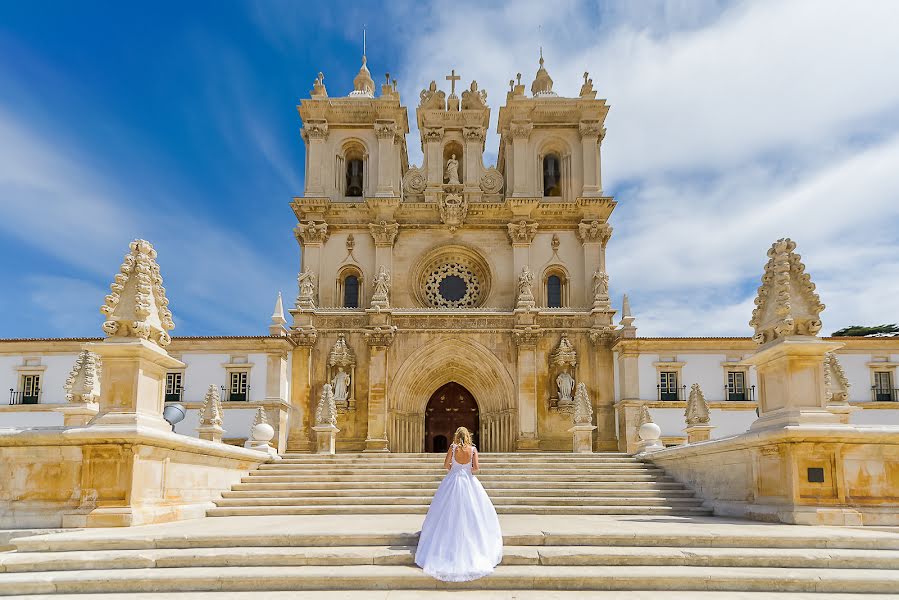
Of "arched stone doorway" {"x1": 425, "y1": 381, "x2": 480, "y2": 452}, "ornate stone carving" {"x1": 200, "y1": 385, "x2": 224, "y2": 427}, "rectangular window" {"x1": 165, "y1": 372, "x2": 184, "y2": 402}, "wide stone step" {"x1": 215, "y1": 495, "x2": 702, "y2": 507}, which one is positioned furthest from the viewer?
"arched stone doorway" {"x1": 425, "y1": 381, "x2": 480, "y2": 452}

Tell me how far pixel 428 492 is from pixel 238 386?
1713cm

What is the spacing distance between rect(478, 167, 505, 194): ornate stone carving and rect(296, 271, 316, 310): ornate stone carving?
8708 mm

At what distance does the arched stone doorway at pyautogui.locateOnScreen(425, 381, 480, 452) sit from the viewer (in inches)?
1224

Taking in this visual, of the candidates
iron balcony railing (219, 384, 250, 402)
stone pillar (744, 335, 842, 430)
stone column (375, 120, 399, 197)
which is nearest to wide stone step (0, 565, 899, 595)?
stone pillar (744, 335, 842, 430)

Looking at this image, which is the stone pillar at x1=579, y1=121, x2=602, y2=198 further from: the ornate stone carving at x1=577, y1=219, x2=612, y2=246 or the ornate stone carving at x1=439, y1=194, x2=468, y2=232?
the ornate stone carving at x1=439, y1=194, x2=468, y2=232

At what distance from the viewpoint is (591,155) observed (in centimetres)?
3189

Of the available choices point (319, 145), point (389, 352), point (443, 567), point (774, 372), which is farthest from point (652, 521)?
point (319, 145)

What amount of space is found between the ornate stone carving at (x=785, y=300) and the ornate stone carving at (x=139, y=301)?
400 inches

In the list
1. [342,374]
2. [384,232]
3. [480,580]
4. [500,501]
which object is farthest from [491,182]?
[480,580]

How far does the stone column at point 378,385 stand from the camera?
91.7ft

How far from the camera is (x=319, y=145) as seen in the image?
32000 mm

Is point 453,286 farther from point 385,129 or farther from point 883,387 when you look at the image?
point 883,387

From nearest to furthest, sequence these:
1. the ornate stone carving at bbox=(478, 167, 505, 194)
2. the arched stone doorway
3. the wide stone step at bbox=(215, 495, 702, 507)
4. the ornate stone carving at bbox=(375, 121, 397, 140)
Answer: the wide stone step at bbox=(215, 495, 702, 507), the arched stone doorway, the ornate stone carving at bbox=(375, 121, 397, 140), the ornate stone carving at bbox=(478, 167, 505, 194)

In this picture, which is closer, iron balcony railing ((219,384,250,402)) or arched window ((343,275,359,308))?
iron balcony railing ((219,384,250,402))
